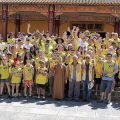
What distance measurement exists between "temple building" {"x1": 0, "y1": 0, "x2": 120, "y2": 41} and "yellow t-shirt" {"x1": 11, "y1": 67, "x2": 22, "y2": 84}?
957 cm

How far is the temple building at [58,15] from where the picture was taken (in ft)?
67.5

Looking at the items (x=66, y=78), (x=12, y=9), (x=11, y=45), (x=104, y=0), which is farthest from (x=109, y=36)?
(x=12, y=9)

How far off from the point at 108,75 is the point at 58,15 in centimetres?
1100

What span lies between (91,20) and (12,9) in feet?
15.9

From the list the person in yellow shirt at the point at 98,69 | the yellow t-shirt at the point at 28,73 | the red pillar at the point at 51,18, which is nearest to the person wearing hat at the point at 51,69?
the yellow t-shirt at the point at 28,73

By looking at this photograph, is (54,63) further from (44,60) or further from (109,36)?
(109,36)

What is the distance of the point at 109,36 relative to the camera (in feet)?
43.0

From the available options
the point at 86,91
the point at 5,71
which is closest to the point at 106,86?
the point at 86,91

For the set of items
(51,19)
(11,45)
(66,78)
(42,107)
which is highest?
(51,19)

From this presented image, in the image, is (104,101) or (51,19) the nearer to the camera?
(104,101)

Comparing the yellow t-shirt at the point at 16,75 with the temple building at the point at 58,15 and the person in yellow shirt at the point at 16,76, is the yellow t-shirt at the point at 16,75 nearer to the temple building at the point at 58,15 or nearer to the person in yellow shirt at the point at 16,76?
the person in yellow shirt at the point at 16,76

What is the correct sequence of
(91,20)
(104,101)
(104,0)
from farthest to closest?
(91,20), (104,0), (104,101)

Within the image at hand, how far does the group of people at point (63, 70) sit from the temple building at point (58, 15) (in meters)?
8.56

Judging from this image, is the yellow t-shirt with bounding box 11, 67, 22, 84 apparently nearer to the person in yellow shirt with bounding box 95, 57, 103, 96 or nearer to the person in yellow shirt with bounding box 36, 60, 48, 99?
the person in yellow shirt with bounding box 36, 60, 48, 99
